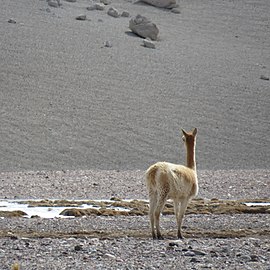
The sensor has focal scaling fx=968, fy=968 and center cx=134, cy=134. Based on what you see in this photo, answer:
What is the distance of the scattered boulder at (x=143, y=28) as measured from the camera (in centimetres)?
6141

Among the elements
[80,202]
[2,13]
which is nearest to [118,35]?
[2,13]

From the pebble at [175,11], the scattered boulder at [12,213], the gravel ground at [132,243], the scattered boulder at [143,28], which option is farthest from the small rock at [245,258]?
the pebble at [175,11]

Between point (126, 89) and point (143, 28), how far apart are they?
1200 centimetres

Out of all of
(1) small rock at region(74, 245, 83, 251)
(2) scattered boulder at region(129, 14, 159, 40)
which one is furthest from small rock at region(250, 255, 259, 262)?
(2) scattered boulder at region(129, 14, 159, 40)

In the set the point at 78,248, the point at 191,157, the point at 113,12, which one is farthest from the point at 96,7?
the point at 78,248

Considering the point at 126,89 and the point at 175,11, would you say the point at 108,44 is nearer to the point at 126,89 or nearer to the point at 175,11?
the point at 126,89

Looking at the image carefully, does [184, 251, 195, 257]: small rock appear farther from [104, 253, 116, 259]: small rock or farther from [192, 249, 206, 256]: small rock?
[104, 253, 116, 259]: small rock

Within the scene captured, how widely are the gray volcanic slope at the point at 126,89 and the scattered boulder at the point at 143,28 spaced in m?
0.82

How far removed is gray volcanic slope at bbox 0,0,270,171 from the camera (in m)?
41.6

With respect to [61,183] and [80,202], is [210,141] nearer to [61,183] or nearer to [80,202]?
[61,183]

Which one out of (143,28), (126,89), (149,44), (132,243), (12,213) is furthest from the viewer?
(143,28)

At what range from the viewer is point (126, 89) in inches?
2025

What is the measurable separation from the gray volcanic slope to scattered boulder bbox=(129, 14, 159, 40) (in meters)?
0.82

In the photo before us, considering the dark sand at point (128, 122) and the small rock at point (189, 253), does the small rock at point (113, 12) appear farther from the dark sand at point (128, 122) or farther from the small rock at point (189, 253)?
the small rock at point (189, 253)
